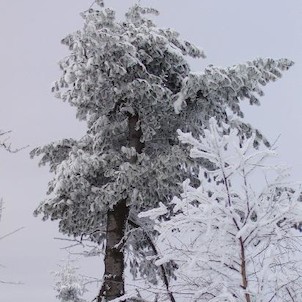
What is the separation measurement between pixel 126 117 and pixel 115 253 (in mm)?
3262

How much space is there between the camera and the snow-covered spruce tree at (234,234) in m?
3.53

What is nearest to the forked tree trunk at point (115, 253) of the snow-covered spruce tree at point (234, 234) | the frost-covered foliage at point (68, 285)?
the snow-covered spruce tree at point (234, 234)

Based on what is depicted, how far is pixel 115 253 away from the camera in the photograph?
34.3 feet

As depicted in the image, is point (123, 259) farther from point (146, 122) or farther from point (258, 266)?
point (258, 266)

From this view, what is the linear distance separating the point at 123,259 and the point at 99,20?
5.03 meters

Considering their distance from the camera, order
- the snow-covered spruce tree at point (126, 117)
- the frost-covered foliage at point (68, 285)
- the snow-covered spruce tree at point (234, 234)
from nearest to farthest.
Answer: the snow-covered spruce tree at point (234, 234) → the snow-covered spruce tree at point (126, 117) → the frost-covered foliage at point (68, 285)

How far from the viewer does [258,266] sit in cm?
369

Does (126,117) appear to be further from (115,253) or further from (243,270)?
(243,270)

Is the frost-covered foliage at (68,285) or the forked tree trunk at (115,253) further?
the frost-covered foliage at (68,285)

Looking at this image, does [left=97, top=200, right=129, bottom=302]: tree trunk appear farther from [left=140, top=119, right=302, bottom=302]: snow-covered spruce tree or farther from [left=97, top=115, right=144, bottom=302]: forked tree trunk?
[left=140, top=119, right=302, bottom=302]: snow-covered spruce tree

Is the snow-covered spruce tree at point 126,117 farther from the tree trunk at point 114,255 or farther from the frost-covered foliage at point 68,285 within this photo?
the frost-covered foliage at point 68,285

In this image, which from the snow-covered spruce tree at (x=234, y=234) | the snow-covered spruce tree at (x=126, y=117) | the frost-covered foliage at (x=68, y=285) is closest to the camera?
the snow-covered spruce tree at (x=234, y=234)

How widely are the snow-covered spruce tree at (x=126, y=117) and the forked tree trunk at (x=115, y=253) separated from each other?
2 cm

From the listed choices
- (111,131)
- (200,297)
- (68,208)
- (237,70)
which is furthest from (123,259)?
(200,297)
